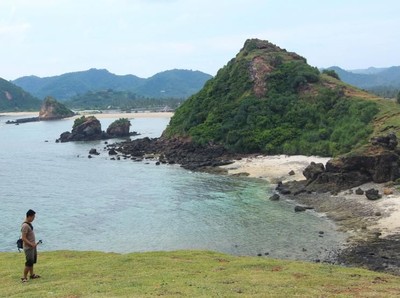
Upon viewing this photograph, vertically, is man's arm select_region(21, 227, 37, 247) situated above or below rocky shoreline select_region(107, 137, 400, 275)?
above

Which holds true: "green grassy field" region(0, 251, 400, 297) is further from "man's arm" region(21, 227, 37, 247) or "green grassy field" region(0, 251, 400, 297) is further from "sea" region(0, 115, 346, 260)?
"sea" region(0, 115, 346, 260)

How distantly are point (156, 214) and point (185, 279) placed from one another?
32.4 metres

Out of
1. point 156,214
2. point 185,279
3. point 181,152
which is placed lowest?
point 156,214

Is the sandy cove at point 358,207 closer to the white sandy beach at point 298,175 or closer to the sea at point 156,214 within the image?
the white sandy beach at point 298,175

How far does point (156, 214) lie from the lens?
5466 cm

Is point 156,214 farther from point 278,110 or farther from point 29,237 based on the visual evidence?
point 278,110

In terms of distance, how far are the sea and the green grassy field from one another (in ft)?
38.2

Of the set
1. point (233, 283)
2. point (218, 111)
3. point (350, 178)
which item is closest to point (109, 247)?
point (233, 283)

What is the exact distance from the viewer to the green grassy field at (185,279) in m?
20.2

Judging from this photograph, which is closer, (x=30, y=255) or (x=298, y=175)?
(x=30, y=255)

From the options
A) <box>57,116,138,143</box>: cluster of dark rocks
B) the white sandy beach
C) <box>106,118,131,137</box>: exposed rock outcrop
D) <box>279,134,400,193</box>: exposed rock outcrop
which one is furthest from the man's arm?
<box>106,118,131,137</box>: exposed rock outcrop

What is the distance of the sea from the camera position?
4244cm

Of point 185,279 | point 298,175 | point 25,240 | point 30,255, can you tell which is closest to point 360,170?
point 298,175

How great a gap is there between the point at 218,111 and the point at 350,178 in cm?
5503
